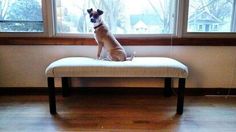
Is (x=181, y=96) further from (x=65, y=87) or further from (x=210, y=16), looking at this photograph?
(x=65, y=87)

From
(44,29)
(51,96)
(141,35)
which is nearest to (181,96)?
(141,35)

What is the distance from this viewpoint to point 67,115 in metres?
2.39

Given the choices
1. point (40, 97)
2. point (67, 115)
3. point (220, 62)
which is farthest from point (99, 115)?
point (220, 62)

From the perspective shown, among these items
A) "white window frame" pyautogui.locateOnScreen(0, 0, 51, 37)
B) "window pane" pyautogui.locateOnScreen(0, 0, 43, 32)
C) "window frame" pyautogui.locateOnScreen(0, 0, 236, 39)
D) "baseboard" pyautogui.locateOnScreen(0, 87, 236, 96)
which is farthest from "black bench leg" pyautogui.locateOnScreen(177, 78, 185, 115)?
"window pane" pyautogui.locateOnScreen(0, 0, 43, 32)

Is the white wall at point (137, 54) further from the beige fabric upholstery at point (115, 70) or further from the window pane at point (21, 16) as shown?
the beige fabric upholstery at point (115, 70)

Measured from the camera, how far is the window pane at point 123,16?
9.29 ft

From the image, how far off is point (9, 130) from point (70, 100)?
826 millimetres

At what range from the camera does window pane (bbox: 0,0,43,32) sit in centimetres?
283

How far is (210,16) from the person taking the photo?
284 centimetres

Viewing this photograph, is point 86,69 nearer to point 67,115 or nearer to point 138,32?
point 67,115

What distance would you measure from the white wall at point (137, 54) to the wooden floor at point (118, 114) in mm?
183

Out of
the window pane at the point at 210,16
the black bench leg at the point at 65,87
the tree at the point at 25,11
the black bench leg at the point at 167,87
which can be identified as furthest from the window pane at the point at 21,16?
the window pane at the point at 210,16

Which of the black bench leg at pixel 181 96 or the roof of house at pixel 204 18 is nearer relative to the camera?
the black bench leg at pixel 181 96

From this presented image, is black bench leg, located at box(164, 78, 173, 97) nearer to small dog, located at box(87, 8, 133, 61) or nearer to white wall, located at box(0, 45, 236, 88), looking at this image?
white wall, located at box(0, 45, 236, 88)
